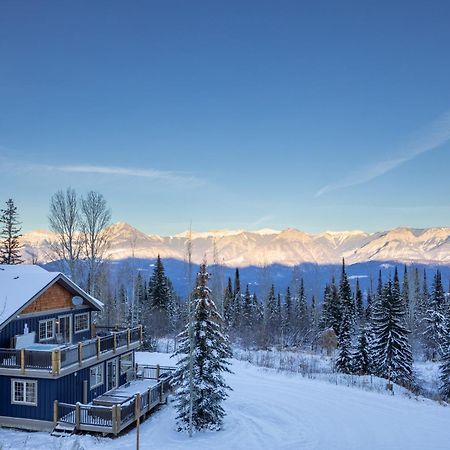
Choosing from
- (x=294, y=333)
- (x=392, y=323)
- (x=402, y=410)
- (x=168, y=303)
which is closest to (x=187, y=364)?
(x=402, y=410)

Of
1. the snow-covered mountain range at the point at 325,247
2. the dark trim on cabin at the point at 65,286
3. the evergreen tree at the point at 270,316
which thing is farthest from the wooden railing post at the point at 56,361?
the snow-covered mountain range at the point at 325,247

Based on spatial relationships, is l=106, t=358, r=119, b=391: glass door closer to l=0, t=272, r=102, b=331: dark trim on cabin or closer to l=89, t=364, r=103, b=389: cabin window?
l=89, t=364, r=103, b=389: cabin window

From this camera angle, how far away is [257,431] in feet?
60.0

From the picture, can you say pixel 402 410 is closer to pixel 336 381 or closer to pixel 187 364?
pixel 336 381

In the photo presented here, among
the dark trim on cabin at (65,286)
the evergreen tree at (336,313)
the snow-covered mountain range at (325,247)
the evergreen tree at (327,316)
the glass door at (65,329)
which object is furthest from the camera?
the snow-covered mountain range at (325,247)

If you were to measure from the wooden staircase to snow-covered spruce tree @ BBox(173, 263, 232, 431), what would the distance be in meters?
4.11

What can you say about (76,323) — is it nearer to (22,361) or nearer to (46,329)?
(46,329)

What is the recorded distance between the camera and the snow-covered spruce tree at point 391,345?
36469 mm

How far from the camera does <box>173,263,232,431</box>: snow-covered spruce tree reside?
1789 centimetres

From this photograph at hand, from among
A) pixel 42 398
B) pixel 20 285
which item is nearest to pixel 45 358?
pixel 42 398

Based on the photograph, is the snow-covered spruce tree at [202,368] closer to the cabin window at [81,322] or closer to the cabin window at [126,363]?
the cabin window at [126,363]

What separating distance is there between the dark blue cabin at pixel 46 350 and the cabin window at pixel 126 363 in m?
0.07

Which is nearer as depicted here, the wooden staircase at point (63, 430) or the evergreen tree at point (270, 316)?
the wooden staircase at point (63, 430)

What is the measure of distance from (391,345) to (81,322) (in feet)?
83.3
